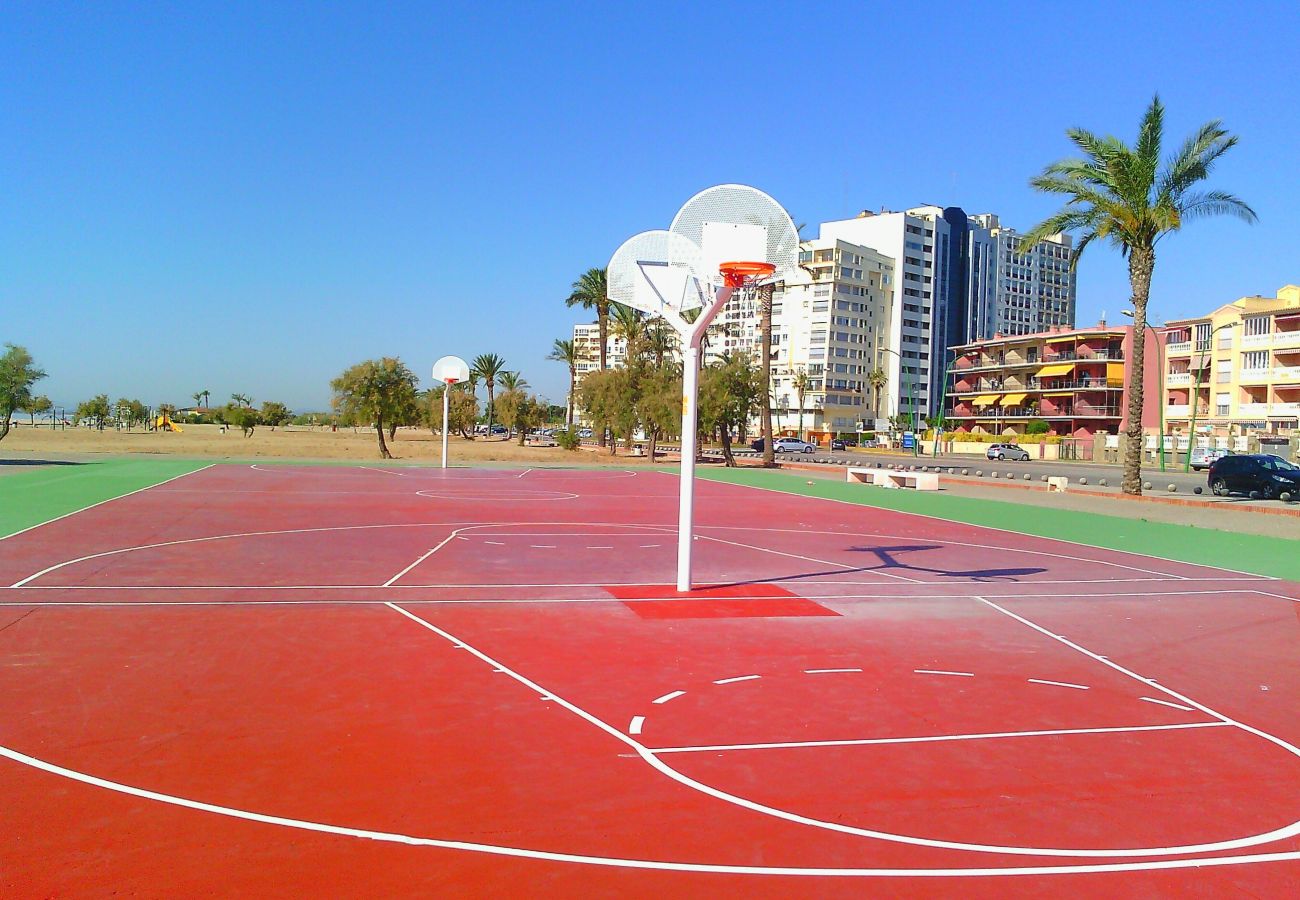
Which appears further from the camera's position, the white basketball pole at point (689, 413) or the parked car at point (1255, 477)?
the parked car at point (1255, 477)

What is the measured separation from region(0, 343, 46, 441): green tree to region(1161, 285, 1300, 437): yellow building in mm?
73814

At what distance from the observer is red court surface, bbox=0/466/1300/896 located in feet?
17.3

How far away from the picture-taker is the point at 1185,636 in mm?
11859

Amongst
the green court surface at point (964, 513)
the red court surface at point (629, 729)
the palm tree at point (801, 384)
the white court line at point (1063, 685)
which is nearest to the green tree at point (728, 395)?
the green court surface at point (964, 513)

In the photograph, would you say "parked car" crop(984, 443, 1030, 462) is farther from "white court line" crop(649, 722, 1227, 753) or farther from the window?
"white court line" crop(649, 722, 1227, 753)

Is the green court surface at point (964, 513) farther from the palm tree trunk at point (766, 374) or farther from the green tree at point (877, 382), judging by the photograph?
the green tree at point (877, 382)

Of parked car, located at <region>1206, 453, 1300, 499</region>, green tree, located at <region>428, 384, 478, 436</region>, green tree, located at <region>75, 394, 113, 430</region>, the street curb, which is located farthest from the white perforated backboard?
green tree, located at <region>75, 394, 113, 430</region>

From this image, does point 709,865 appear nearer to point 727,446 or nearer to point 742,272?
point 742,272

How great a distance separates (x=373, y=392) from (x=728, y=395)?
1983cm

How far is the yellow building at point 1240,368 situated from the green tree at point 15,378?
242 feet

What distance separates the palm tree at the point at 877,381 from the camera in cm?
13025

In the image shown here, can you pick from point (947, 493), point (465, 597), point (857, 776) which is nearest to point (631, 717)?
point (857, 776)

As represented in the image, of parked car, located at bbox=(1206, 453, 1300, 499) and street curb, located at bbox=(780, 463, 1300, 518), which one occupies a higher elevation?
parked car, located at bbox=(1206, 453, 1300, 499)

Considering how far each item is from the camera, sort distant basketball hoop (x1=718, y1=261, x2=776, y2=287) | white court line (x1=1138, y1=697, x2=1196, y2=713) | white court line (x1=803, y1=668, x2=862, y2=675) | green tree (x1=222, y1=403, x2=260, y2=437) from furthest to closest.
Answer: green tree (x1=222, y1=403, x2=260, y2=437)
distant basketball hoop (x1=718, y1=261, x2=776, y2=287)
white court line (x1=803, y1=668, x2=862, y2=675)
white court line (x1=1138, y1=697, x2=1196, y2=713)
